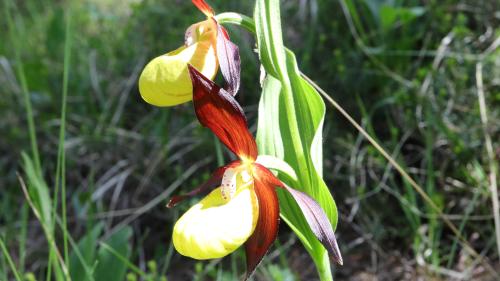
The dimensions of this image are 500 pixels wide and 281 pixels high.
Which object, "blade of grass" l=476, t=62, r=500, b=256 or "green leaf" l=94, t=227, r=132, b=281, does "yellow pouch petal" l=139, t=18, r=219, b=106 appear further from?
"blade of grass" l=476, t=62, r=500, b=256

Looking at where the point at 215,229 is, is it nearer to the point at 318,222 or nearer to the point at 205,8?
the point at 318,222

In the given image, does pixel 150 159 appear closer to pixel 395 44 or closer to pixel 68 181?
pixel 68 181

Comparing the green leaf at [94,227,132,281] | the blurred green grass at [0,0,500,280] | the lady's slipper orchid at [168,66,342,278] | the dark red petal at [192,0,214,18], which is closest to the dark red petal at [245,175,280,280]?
the lady's slipper orchid at [168,66,342,278]

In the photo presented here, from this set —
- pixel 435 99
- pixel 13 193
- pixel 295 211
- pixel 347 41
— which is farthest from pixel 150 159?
pixel 295 211

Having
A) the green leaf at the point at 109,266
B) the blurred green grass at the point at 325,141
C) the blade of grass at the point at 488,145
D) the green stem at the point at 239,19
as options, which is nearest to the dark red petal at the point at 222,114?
the green stem at the point at 239,19

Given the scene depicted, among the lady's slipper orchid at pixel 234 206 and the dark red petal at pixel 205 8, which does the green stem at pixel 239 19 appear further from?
the lady's slipper orchid at pixel 234 206

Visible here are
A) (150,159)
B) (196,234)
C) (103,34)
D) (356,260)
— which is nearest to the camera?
(196,234)
